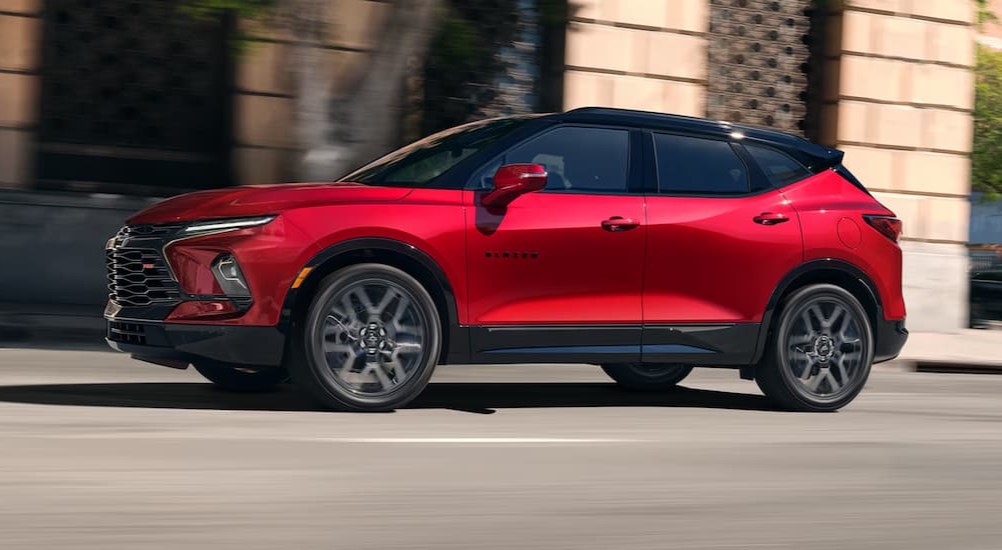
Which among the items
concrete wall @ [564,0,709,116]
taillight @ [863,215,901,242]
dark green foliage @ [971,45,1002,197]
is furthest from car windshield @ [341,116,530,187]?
dark green foliage @ [971,45,1002,197]

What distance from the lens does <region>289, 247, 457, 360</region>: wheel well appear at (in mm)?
7266

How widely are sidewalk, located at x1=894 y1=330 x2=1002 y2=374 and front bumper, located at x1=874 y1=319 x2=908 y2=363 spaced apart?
5062mm

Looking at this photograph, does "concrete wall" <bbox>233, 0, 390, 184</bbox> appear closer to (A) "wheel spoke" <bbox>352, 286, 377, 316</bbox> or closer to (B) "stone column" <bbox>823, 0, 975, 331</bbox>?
(B) "stone column" <bbox>823, 0, 975, 331</bbox>

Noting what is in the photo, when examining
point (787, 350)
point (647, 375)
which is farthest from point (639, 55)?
point (787, 350)

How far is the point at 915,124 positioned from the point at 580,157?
11.4 m

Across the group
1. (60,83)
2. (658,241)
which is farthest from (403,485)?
(60,83)

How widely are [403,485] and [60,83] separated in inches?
421

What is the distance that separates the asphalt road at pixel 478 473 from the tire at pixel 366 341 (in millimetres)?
157

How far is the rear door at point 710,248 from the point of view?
8.04 metres

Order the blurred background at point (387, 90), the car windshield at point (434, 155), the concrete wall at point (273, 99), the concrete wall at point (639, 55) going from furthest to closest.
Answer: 1. the concrete wall at point (639, 55)
2. the concrete wall at point (273, 99)
3. the blurred background at point (387, 90)
4. the car windshield at point (434, 155)

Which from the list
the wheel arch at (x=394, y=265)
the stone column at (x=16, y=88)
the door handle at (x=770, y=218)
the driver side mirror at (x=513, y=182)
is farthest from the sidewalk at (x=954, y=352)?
the stone column at (x=16, y=88)

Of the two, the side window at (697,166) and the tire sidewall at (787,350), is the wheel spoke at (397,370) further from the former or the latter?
the tire sidewall at (787,350)

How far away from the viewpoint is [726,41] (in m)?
18.0

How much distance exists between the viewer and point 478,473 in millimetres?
6000
